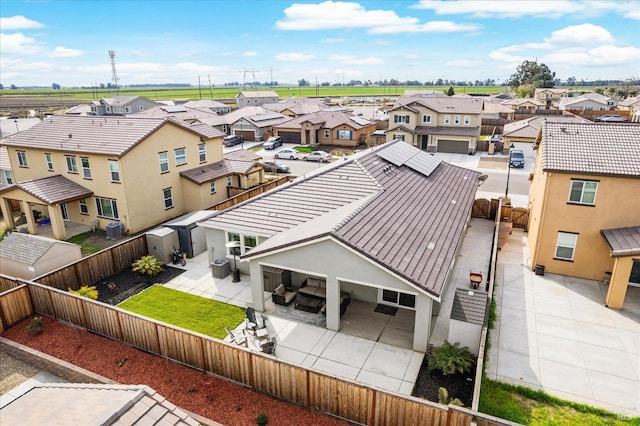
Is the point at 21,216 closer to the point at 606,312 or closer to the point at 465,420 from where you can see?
the point at 465,420

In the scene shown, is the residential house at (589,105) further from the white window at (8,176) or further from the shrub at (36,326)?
the shrub at (36,326)

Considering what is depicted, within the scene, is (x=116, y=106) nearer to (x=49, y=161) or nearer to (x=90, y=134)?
(x=49, y=161)

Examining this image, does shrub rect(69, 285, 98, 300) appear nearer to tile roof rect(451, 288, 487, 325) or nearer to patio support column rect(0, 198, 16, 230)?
patio support column rect(0, 198, 16, 230)

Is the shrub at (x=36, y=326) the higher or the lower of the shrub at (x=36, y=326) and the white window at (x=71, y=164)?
the lower

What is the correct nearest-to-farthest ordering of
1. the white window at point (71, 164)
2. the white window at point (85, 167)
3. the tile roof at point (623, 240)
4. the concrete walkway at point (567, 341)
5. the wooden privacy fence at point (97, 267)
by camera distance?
the concrete walkway at point (567, 341) < the tile roof at point (623, 240) < the wooden privacy fence at point (97, 267) < the white window at point (85, 167) < the white window at point (71, 164)

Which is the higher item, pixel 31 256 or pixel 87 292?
pixel 31 256

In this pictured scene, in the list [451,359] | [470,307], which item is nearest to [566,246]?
[470,307]

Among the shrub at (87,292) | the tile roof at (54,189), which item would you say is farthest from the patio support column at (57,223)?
the shrub at (87,292)
